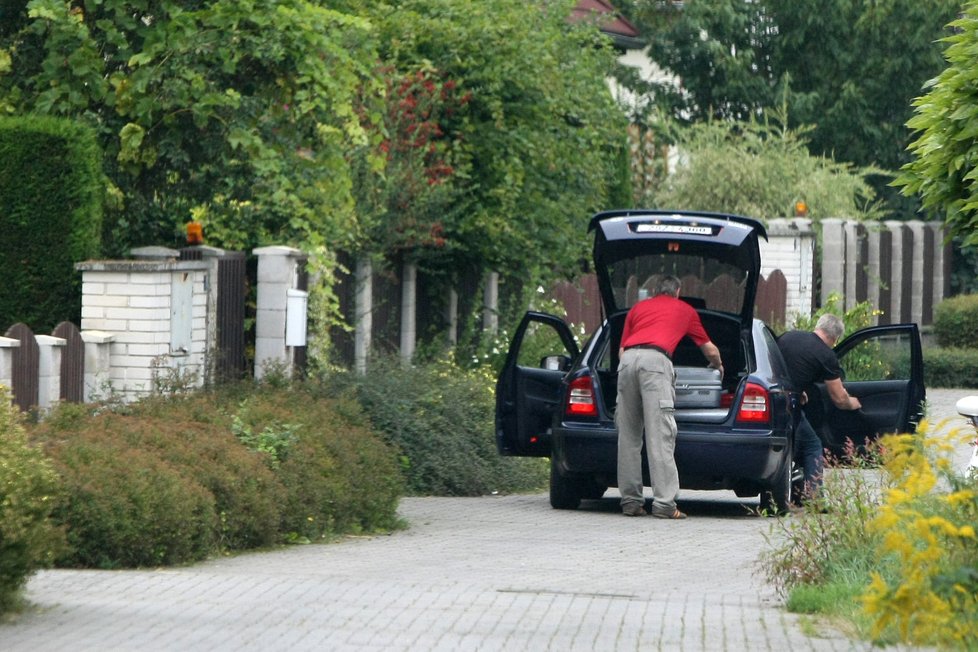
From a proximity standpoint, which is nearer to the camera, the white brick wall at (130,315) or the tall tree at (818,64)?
the white brick wall at (130,315)

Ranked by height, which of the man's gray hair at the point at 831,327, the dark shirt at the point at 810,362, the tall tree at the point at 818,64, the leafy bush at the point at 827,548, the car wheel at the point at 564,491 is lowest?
the car wheel at the point at 564,491

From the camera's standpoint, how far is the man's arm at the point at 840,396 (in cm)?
1416

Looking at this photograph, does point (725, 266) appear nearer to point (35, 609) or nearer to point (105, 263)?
point (105, 263)

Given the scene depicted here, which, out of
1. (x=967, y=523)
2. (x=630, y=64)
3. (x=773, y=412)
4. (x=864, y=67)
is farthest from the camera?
(x=630, y=64)

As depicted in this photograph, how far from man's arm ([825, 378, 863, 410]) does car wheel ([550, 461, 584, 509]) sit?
2.14 meters

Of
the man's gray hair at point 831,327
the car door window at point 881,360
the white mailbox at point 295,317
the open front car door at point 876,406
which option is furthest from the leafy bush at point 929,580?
the white mailbox at point 295,317

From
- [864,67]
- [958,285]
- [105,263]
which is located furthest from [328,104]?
[864,67]

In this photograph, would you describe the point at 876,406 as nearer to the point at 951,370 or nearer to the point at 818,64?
the point at 951,370

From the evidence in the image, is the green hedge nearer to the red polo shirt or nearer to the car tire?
the car tire

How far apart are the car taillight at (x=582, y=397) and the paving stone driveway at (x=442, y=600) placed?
5.07 feet

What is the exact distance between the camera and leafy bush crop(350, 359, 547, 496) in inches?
575

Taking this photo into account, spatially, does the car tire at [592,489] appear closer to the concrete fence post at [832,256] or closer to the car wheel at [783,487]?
the car wheel at [783,487]

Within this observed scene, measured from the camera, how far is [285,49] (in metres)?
14.9

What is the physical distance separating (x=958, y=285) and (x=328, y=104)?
2503 centimetres
